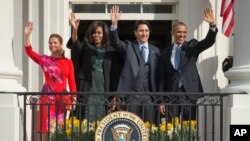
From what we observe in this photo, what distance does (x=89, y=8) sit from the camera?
1388cm

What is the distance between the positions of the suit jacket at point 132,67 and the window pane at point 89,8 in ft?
7.51

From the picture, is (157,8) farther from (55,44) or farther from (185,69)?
(55,44)

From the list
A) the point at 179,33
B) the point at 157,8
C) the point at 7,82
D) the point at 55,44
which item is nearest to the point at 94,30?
the point at 55,44

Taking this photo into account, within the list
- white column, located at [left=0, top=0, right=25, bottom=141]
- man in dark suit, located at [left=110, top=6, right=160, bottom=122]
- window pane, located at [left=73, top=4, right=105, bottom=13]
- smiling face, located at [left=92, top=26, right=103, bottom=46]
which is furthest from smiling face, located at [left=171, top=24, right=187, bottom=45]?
window pane, located at [left=73, top=4, right=105, bottom=13]

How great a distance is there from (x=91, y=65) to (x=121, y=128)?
1.42 m

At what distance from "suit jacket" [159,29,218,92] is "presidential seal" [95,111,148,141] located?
3.55ft

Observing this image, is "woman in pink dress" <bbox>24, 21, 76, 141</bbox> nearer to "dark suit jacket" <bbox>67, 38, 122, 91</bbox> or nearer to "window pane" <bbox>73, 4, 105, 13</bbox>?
"dark suit jacket" <bbox>67, 38, 122, 91</bbox>

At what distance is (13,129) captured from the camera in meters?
10.9

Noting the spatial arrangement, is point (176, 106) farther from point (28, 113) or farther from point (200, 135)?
point (28, 113)

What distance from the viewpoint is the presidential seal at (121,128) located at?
10750 millimetres

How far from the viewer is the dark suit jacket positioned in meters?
11.8

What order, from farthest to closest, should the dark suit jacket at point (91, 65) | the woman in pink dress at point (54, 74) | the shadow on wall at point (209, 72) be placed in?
the shadow on wall at point (209, 72), the dark suit jacket at point (91, 65), the woman in pink dress at point (54, 74)

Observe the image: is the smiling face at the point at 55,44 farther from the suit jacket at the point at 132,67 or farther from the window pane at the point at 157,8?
the window pane at the point at 157,8

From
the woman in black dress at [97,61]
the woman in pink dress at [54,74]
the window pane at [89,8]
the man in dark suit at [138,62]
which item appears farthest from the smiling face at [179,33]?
the window pane at [89,8]
